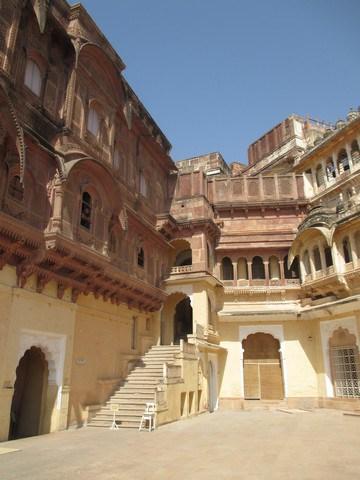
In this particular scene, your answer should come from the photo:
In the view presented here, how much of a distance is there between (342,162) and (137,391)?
1784 centimetres

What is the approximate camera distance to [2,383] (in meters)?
11.3

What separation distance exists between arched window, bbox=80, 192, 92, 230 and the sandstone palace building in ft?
0.20

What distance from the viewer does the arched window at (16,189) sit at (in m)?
12.1

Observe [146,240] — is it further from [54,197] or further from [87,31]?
[87,31]

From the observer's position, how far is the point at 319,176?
2583 cm

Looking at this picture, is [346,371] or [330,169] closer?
[346,371]

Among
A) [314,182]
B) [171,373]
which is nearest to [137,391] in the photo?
[171,373]

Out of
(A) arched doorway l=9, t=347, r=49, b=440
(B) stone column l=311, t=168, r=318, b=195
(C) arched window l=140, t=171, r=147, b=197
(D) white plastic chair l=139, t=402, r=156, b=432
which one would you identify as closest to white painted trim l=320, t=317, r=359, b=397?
(B) stone column l=311, t=168, r=318, b=195

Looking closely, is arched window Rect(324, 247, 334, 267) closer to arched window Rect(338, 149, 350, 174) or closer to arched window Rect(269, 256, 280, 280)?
arched window Rect(269, 256, 280, 280)

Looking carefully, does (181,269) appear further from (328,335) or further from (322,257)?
(328,335)

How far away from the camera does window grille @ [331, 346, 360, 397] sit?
20.3m

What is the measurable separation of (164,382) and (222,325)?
8.39m

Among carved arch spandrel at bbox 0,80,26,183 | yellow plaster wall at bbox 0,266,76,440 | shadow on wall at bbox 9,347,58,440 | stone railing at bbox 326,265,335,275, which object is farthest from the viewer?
stone railing at bbox 326,265,335,275

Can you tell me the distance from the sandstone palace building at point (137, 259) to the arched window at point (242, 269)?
140mm
